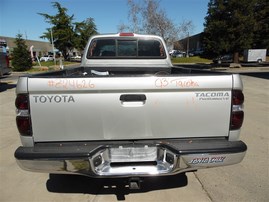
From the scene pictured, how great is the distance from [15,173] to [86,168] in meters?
2.04

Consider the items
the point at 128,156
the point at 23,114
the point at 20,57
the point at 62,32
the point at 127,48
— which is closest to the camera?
the point at 23,114

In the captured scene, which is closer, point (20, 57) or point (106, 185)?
point (106, 185)

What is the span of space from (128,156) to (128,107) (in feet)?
1.81

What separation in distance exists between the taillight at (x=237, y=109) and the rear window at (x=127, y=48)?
273cm

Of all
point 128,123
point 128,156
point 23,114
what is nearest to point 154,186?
point 128,156

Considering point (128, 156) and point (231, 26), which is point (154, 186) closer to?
point (128, 156)

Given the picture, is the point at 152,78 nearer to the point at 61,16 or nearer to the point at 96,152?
the point at 96,152

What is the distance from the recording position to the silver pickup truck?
2486mm

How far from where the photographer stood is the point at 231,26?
26391mm

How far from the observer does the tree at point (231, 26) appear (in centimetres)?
2612

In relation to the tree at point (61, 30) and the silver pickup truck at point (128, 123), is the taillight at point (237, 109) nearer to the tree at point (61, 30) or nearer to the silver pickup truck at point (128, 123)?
the silver pickup truck at point (128, 123)

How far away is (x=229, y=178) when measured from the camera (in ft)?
12.0

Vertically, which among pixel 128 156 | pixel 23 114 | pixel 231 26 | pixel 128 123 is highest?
pixel 231 26

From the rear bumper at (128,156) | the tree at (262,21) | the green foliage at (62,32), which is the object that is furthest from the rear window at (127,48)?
the green foliage at (62,32)
